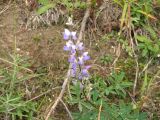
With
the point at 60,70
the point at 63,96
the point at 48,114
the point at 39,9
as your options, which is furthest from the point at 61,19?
the point at 48,114

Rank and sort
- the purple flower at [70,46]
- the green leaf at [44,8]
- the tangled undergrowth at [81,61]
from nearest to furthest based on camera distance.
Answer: the purple flower at [70,46]
the tangled undergrowth at [81,61]
the green leaf at [44,8]

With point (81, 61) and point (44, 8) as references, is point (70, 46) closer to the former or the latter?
point (81, 61)

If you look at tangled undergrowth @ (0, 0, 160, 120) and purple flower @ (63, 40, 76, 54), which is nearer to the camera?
purple flower @ (63, 40, 76, 54)

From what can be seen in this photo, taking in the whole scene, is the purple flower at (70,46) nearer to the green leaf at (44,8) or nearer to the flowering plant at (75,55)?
the flowering plant at (75,55)

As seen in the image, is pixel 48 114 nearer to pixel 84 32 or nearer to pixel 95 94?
pixel 95 94

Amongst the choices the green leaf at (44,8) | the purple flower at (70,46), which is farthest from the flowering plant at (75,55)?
the green leaf at (44,8)

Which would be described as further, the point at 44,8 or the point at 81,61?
the point at 44,8

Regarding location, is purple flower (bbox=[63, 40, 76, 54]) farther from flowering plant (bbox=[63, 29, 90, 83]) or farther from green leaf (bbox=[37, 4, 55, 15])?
green leaf (bbox=[37, 4, 55, 15])

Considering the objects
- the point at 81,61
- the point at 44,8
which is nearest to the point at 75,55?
the point at 81,61

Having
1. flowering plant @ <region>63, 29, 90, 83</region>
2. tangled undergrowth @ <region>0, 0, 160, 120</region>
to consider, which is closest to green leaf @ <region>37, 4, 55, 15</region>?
tangled undergrowth @ <region>0, 0, 160, 120</region>
